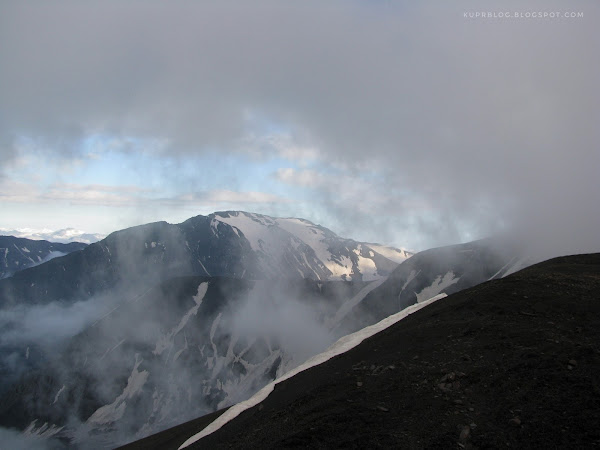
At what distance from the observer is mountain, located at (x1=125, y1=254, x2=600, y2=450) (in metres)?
17.2

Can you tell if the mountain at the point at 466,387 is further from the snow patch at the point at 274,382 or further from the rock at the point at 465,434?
the snow patch at the point at 274,382

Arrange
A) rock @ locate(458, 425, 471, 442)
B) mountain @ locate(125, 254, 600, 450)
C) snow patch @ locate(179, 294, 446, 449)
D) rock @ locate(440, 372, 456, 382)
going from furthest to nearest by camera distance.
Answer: snow patch @ locate(179, 294, 446, 449) < rock @ locate(440, 372, 456, 382) < mountain @ locate(125, 254, 600, 450) < rock @ locate(458, 425, 471, 442)

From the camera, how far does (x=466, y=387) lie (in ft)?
66.4

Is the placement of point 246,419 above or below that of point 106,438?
above

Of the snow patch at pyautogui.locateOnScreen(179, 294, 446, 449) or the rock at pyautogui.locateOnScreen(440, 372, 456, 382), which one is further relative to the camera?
the snow patch at pyautogui.locateOnScreen(179, 294, 446, 449)

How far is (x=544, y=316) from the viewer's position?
2650 cm

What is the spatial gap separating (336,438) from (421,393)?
15.9ft

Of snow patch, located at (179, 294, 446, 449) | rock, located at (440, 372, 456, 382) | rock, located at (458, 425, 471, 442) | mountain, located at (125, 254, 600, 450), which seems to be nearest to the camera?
rock, located at (458, 425, 471, 442)

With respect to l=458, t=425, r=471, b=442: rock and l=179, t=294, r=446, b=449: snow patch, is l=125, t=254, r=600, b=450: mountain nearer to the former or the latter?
l=458, t=425, r=471, b=442: rock

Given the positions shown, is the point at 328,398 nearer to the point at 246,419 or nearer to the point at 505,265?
the point at 246,419

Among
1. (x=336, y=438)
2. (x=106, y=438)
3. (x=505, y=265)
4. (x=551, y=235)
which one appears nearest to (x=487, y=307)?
(x=336, y=438)

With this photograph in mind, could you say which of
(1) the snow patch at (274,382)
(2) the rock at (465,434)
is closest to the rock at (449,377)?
(2) the rock at (465,434)

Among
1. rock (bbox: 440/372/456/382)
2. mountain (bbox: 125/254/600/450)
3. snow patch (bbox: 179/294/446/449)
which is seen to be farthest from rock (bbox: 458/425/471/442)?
snow patch (bbox: 179/294/446/449)

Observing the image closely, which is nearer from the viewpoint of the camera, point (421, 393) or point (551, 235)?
point (421, 393)
